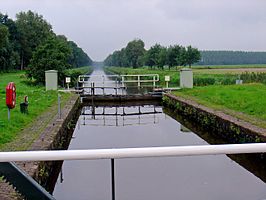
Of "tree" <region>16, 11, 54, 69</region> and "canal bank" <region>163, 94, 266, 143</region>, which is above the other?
"tree" <region>16, 11, 54, 69</region>

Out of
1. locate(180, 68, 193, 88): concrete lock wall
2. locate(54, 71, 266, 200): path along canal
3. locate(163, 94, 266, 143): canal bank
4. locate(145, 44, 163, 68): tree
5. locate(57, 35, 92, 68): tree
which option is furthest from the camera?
locate(57, 35, 92, 68): tree

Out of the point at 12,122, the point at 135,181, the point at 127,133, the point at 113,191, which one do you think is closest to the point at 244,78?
the point at 127,133

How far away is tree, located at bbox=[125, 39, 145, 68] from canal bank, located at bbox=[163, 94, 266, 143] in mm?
60285

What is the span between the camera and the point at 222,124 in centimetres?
1098

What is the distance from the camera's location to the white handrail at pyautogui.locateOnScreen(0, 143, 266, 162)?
63.3 inches

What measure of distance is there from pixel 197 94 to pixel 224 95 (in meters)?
2.48

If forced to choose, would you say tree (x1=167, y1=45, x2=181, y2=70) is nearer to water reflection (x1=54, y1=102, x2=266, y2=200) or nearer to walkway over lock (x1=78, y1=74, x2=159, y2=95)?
walkway over lock (x1=78, y1=74, x2=159, y2=95)

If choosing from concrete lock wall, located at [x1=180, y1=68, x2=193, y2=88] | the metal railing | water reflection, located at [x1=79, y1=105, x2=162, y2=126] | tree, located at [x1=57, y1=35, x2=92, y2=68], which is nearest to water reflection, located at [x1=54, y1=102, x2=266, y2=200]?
the metal railing

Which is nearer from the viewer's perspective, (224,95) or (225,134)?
(225,134)

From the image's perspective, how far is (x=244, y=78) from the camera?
26.6 m

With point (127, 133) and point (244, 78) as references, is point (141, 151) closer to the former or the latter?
point (127, 133)

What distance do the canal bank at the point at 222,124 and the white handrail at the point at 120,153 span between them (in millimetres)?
6512

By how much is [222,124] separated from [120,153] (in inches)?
381

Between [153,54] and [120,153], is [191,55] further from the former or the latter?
[120,153]
